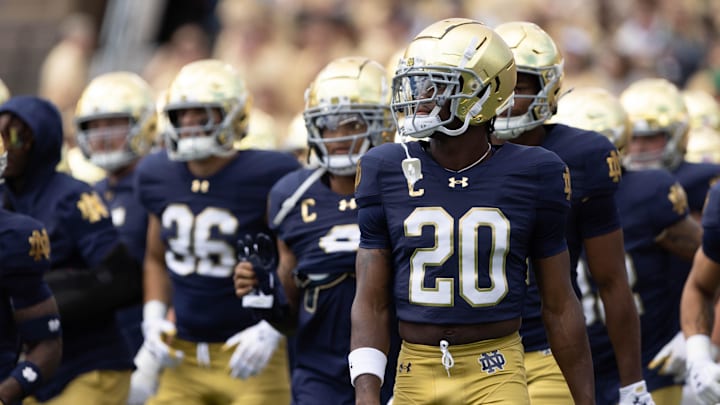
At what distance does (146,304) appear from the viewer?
20.9 ft

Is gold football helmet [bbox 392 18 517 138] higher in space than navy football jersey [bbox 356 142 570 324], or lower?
higher

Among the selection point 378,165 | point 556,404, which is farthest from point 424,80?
point 556,404

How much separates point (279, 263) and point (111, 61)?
1078cm

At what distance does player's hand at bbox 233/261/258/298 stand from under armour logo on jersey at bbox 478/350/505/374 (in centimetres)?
132

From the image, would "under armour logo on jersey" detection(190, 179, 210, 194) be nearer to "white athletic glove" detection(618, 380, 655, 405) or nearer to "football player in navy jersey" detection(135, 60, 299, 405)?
"football player in navy jersey" detection(135, 60, 299, 405)

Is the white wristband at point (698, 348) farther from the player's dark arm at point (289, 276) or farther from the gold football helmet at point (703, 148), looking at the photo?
the gold football helmet at point (703, 148)

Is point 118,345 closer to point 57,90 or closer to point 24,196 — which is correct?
point 24,196

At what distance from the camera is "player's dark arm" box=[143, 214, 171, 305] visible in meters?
6.34

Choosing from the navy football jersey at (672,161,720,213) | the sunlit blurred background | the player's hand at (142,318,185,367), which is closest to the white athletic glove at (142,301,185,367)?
the player's hand at (142,318,185,367)

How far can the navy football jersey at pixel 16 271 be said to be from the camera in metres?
4.69

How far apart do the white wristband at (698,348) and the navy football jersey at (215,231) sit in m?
1.90

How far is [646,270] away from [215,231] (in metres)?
1.94

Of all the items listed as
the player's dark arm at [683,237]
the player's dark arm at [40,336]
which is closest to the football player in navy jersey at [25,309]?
the player's dark arm at [40,336]

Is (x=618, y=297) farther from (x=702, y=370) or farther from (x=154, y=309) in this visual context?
(x=154, y=309)
